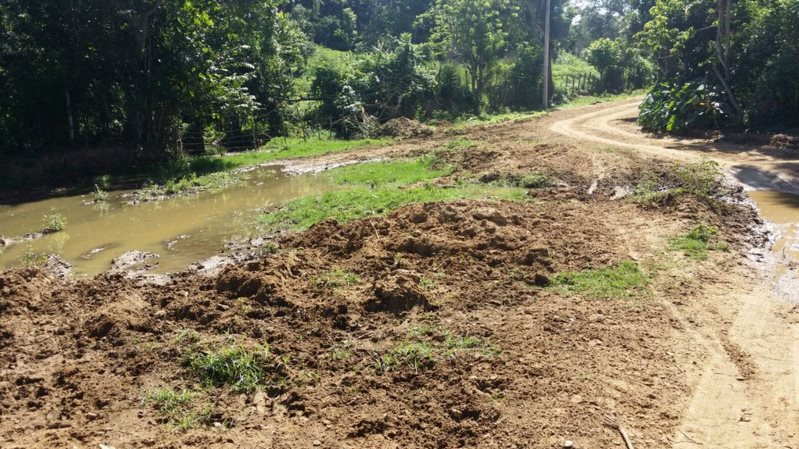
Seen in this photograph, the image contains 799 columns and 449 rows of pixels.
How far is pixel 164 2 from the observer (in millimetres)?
18922

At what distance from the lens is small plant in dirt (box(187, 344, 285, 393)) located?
18.7 ft

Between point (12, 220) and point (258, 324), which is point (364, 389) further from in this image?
point (12, 220)

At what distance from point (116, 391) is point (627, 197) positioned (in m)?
10.5

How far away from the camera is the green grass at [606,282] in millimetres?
7527

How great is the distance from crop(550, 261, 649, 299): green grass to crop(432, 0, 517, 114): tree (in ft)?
91.9

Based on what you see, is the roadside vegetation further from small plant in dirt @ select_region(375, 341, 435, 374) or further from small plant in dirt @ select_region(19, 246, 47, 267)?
small plant in dirt @ select_region(375, 341, 435, 374)

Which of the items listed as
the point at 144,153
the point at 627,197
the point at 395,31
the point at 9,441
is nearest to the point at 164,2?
the point at 144,153

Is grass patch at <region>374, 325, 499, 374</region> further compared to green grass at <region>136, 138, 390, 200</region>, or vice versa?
green grass at <region>136, 138, 390, 200</region>

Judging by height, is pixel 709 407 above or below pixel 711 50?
below

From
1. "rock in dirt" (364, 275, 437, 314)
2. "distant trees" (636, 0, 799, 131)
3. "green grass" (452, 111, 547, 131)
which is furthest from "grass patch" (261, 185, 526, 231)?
"green grass" (452, 111, 547, 131)

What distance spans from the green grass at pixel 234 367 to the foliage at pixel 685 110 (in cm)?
1963

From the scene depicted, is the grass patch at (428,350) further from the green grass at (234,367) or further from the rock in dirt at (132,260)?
the rock in dirt at (132,260)

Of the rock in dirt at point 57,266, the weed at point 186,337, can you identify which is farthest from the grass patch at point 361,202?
the weed at point 186,337

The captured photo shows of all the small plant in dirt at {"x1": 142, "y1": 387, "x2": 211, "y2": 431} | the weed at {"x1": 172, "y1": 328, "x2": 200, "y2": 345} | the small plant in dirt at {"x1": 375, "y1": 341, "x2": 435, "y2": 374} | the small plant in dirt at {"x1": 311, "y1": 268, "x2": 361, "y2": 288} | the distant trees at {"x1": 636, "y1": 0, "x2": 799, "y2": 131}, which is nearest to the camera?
the small plant in dirt at {"x1": 142, "y1": 387, "x2": 211, "y2": 431}
